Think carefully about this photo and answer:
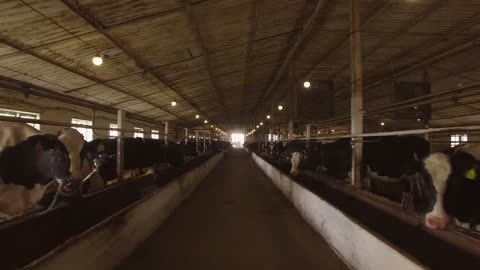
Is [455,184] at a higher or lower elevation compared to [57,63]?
lower

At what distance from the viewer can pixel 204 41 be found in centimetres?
838

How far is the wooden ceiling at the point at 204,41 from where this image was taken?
5879mm

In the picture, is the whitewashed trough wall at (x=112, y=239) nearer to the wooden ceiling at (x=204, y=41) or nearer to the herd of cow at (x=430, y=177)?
the herd of cow at (x=430, y=177)

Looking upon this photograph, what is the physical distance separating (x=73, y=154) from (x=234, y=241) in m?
2.16

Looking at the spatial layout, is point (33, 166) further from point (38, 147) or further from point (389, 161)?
point (389, 161)

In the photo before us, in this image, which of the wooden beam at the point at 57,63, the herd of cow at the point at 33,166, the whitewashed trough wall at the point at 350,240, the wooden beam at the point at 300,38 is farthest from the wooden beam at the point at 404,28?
the wooden beam at the point at 57,63

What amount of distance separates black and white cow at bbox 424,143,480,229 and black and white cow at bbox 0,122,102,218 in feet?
11.8

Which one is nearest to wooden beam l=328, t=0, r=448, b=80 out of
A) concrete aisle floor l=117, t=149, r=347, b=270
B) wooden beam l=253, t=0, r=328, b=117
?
wooden beam l=253, t=0, r=328, b=117

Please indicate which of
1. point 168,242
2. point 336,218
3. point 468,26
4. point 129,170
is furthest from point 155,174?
point 468,26

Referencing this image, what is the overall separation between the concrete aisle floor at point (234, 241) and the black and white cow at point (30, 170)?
1167 millimetres

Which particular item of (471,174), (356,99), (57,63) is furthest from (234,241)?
(57,63)

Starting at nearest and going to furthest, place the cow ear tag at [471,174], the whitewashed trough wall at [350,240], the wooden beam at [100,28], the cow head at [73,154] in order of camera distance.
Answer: the whitewashed trough wall at [350,240], the cow ear tag at [471,174], the cow head at [73,154], the wooden beam at [100,28]

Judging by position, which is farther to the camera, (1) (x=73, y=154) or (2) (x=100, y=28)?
(2) (x=100, y=28)

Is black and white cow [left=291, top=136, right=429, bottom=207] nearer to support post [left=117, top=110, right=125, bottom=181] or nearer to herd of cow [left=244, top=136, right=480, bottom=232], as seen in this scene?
herd of cow [left=244, top=136, right=480, bottom=232]
